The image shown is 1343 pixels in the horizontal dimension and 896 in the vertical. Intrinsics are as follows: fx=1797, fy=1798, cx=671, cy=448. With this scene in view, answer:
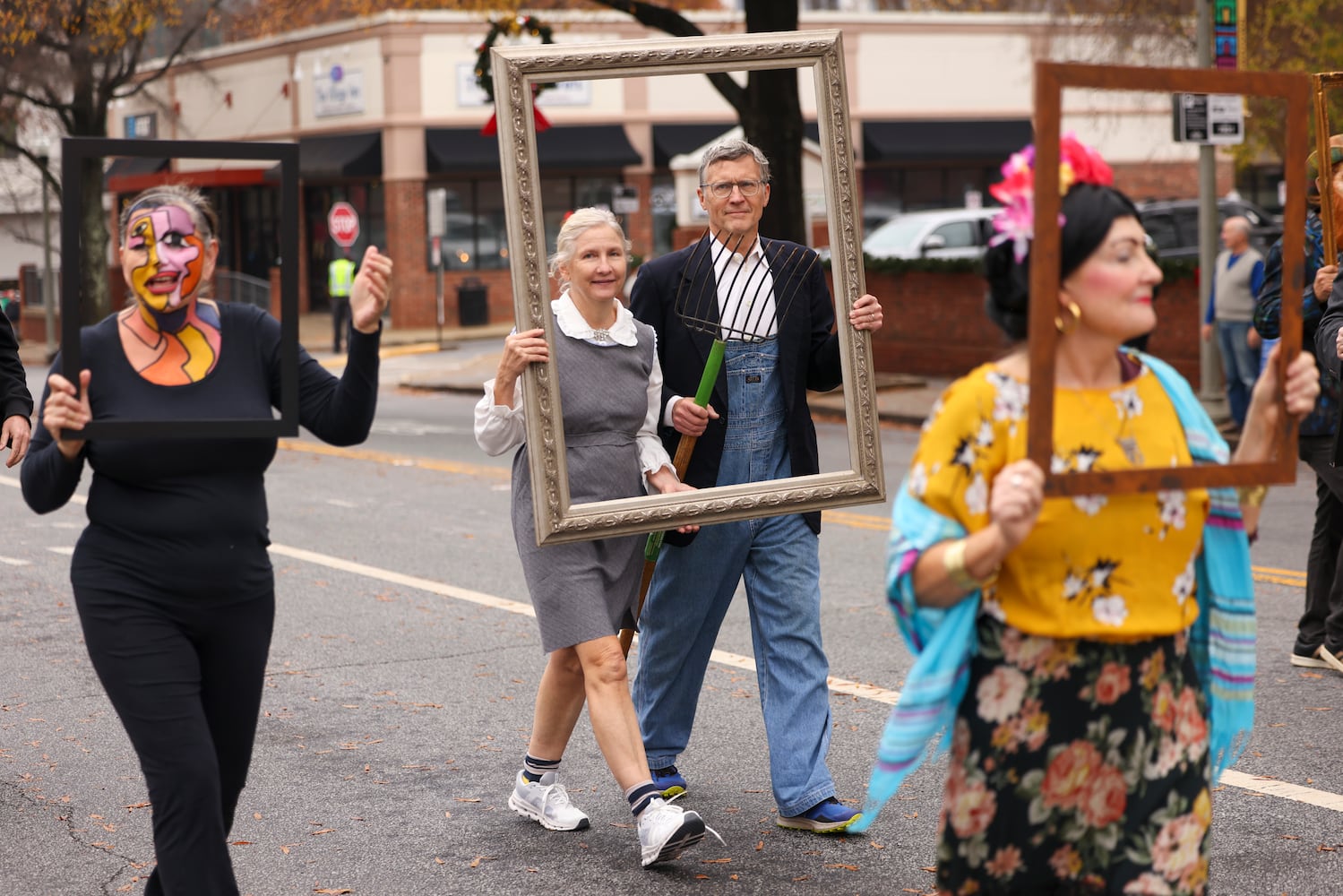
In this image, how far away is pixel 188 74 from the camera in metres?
41.8

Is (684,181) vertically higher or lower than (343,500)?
higher

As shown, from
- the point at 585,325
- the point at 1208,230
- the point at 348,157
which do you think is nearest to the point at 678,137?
the point at 348,157

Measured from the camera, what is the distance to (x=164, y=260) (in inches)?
155

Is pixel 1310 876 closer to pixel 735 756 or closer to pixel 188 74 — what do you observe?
pixel 735 756

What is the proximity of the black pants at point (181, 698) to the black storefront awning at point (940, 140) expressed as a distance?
39.2 metres

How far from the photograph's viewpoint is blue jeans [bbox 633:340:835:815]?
5262 millimetres

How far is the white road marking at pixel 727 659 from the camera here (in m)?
5.56

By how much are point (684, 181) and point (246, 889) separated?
25.5m

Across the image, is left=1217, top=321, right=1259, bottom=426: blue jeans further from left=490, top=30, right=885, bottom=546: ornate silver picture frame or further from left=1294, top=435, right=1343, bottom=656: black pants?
left=490, top=30, right=885, bottom=546: ornate silver picture frame

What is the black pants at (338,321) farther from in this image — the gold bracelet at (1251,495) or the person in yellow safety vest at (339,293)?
the gold bracelet at (1251,495)

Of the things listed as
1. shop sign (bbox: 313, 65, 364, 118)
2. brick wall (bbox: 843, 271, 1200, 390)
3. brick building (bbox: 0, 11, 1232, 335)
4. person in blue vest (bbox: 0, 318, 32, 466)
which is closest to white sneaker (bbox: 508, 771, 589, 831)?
person in blue vest (bbox: 0, 318, 32, 466)

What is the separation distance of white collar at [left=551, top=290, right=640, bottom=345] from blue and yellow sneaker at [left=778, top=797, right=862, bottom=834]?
1.47 m

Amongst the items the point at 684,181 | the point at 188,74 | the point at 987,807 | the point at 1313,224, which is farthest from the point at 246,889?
the point at 188,74

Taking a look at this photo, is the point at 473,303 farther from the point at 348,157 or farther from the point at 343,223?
the point at 343,223
